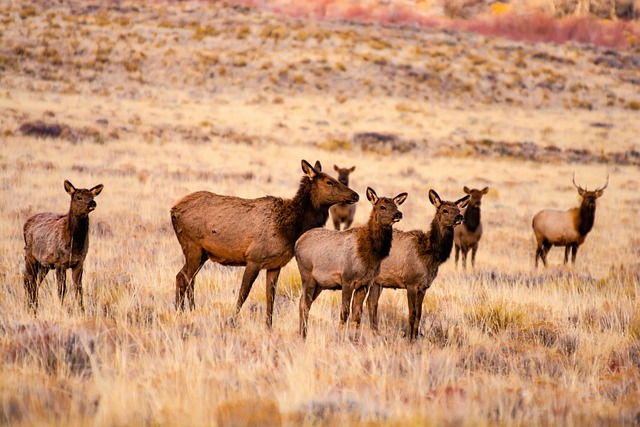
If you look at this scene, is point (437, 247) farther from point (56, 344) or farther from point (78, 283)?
point (56, 344)

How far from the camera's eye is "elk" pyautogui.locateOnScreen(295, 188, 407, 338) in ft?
25.8

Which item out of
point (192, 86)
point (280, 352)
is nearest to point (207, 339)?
point (280, 352)

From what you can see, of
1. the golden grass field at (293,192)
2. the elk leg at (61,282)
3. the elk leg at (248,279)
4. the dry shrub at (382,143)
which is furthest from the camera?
the dry shrub at (382,143)

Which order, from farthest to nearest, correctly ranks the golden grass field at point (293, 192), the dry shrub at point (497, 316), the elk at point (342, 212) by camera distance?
the elk at point (342, 212), the dry shrub at point (497, 316), the golden grass field at point (293, 192)

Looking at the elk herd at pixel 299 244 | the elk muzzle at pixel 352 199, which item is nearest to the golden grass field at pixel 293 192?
the elk herd at pixel 299 244

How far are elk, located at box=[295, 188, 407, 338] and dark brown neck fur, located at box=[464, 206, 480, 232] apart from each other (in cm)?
790

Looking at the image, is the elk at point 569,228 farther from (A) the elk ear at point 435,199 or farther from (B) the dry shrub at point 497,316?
(A) the elk ear at point 435,199

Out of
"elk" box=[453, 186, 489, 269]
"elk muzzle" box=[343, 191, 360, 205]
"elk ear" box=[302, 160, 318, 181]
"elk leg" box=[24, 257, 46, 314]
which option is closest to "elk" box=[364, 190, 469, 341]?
"elk muzzle" box=[343, 191, 360, 205]

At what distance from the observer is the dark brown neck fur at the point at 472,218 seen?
15766mm

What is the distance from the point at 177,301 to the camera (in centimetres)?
877

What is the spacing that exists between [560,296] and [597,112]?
1792 inches

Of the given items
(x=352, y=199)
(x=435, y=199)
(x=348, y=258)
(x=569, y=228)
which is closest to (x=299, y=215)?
(x=352, y=199)

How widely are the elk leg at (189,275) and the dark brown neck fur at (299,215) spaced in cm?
113

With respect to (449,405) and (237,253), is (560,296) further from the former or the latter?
(449,405)
